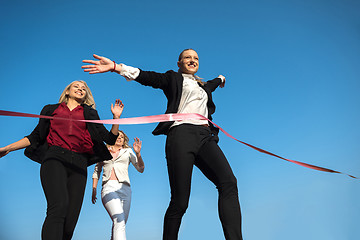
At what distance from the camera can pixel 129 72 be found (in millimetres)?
3660

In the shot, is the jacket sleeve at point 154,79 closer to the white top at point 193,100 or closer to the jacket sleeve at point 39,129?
→ the white top at point 193,100

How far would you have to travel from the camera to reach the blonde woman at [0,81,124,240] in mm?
3580

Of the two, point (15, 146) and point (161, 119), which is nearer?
point (161, 119)

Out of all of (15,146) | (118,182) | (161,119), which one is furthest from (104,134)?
(118,182)

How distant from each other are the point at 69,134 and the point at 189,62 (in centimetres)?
169

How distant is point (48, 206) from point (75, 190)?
42cm

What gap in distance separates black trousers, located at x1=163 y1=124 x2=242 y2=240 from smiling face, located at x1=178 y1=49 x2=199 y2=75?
89cm

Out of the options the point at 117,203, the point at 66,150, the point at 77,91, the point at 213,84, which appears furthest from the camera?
the point at 117,203

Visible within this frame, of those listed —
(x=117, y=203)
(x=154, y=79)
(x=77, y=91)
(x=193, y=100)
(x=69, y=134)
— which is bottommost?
(x=117, y=203)

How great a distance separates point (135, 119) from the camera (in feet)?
13.5

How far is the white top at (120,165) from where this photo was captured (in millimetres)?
6387

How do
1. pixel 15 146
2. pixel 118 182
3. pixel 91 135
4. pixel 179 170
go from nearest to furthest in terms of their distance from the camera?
1. pixel 179 170
2. pixel 15 146
3. pixel 91 135
4. pixel 118 182

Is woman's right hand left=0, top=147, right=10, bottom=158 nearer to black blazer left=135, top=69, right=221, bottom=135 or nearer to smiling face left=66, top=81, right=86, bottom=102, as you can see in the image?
smiling face left=66, top=81, right=86, bottom=102

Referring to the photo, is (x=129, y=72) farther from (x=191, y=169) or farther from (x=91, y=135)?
(x=191, y=169)
